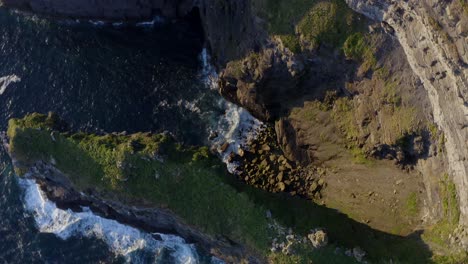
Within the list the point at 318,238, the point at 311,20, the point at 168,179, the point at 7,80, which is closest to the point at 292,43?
the point at 311,20

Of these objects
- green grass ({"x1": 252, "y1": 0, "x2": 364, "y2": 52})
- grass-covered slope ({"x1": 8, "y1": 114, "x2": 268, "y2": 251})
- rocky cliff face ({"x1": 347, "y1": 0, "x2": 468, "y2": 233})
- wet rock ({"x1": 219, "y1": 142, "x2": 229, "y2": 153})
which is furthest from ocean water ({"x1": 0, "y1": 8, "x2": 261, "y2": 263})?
rocky cliff face ({"x1": 347, "y1": 0, "x2": 468, "y2": 233})

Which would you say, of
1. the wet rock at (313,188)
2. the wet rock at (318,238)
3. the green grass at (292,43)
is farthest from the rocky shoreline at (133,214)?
the green grass at (292,43)

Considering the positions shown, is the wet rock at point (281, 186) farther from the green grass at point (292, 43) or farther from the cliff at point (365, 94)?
the green grass at point (292, 43)

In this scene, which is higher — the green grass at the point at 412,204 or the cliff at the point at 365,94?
the cliff at the point at 365,94

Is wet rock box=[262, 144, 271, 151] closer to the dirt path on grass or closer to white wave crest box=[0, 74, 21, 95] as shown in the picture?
the dirt path on grass

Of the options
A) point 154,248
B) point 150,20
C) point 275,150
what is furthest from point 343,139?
point 150,20

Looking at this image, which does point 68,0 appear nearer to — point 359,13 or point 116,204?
point 116,204
